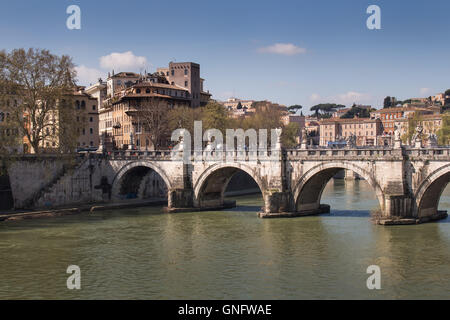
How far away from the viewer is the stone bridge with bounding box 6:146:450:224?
32750 mm

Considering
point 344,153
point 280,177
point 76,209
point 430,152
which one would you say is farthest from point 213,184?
point 430,152

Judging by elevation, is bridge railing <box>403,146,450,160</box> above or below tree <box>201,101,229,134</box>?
below

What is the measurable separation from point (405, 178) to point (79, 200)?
1043 inches

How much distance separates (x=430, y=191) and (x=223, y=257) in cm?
1405

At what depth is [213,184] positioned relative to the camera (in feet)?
144

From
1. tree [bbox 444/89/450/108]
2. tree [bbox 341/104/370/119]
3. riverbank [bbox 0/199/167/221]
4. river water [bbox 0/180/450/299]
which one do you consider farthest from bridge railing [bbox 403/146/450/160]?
tree [bbox 444/89/450/108]

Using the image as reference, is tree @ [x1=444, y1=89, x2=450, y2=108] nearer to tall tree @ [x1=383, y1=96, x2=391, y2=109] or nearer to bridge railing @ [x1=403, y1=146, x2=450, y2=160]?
tall tree @ [x1=383, y1=96, x2=391, y2=109]

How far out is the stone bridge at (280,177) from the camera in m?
32.8

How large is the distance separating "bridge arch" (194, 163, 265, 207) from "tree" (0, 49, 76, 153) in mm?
11372

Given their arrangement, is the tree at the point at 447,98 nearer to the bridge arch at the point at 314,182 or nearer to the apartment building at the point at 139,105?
the apartment building at the point at 139,105

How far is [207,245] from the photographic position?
2959cm

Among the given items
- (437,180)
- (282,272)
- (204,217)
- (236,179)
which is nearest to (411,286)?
(282,272)
